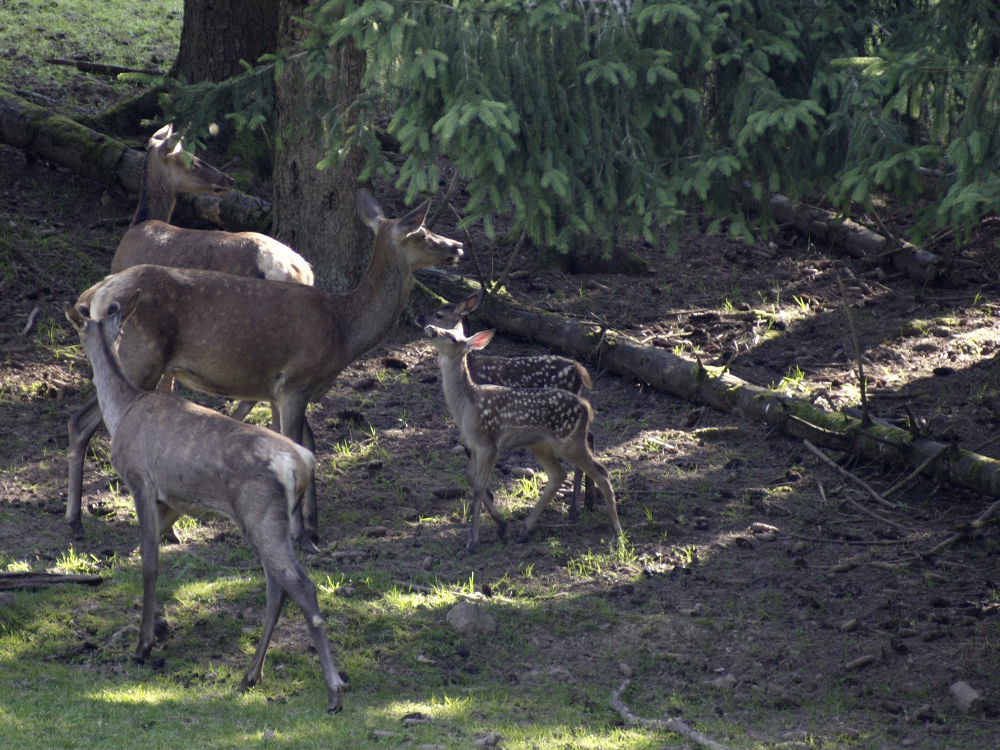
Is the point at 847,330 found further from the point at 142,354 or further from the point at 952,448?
the point at 142,354

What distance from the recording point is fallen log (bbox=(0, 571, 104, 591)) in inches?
291

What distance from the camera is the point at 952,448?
898cm

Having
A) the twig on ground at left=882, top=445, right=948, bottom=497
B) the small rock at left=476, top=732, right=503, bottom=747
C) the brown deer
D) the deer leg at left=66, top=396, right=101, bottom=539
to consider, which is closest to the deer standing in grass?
the brown deer

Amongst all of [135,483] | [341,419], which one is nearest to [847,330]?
[341,419]

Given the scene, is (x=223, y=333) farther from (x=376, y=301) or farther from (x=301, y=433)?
(x=376, y=301)

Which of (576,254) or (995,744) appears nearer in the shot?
(995,744)

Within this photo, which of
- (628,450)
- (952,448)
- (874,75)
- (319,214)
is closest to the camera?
(874,75)

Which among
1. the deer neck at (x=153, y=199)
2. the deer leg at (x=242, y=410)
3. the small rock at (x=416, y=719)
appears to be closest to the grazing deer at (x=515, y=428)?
the deer leg at (x=242, y=410)

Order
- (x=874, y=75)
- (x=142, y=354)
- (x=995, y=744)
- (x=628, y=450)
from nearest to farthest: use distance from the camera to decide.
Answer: (x=995, y=744) < (x=874, y=75) < (x=142, y=354) < (x=628, y=450)

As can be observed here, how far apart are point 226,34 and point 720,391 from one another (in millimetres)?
7019

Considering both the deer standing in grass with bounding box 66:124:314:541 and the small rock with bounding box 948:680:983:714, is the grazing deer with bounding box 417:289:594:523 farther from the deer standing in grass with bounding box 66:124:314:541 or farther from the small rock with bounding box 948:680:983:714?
the small rock with bounding box 948:680:983:714

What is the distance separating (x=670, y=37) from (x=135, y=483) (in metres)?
3.89

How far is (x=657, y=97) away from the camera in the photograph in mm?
7500

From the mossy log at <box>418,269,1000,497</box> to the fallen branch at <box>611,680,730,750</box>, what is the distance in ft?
11.6
